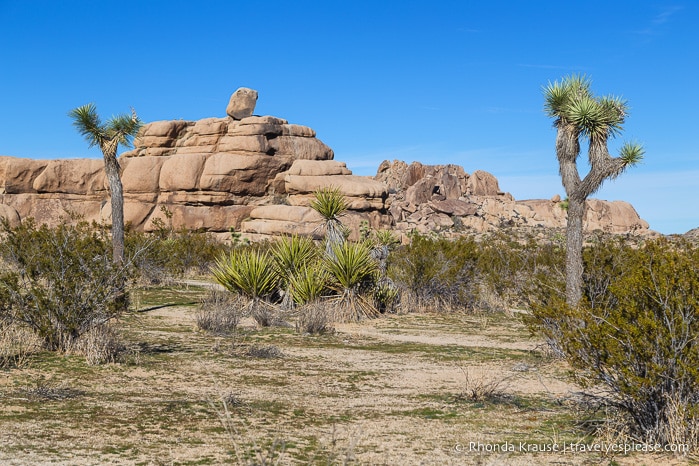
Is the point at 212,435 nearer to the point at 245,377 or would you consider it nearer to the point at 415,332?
the point at 245,377

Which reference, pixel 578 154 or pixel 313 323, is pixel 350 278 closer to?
pixel 313 323

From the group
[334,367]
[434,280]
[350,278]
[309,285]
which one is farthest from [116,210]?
[334,367]

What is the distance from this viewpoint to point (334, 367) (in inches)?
449

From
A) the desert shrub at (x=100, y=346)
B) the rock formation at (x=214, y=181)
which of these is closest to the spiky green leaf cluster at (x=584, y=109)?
the desert shrub at (x=100, y=346)

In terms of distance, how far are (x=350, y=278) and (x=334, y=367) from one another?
6966 millimetres

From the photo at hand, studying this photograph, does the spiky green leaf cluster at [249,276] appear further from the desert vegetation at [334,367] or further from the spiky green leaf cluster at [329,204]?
the spiky green leaf cluster at [329,204]

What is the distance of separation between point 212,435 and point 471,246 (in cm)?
1922

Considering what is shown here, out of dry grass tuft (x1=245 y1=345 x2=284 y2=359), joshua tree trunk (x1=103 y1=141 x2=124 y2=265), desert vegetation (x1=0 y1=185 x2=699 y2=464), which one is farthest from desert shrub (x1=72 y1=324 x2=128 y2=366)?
joshua tree trunk (x1=103 y1=141 x2=124 y2=265)

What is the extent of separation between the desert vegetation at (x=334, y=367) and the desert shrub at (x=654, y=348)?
0.02 m

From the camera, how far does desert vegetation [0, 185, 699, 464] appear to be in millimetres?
6484

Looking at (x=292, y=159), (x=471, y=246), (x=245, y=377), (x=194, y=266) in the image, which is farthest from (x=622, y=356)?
(x=292, y=159)

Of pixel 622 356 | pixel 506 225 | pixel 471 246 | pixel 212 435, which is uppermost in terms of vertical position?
pixel 506 225

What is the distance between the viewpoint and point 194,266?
33531mm

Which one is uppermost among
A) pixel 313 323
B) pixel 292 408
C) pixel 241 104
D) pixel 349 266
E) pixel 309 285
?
pixel 241 104
